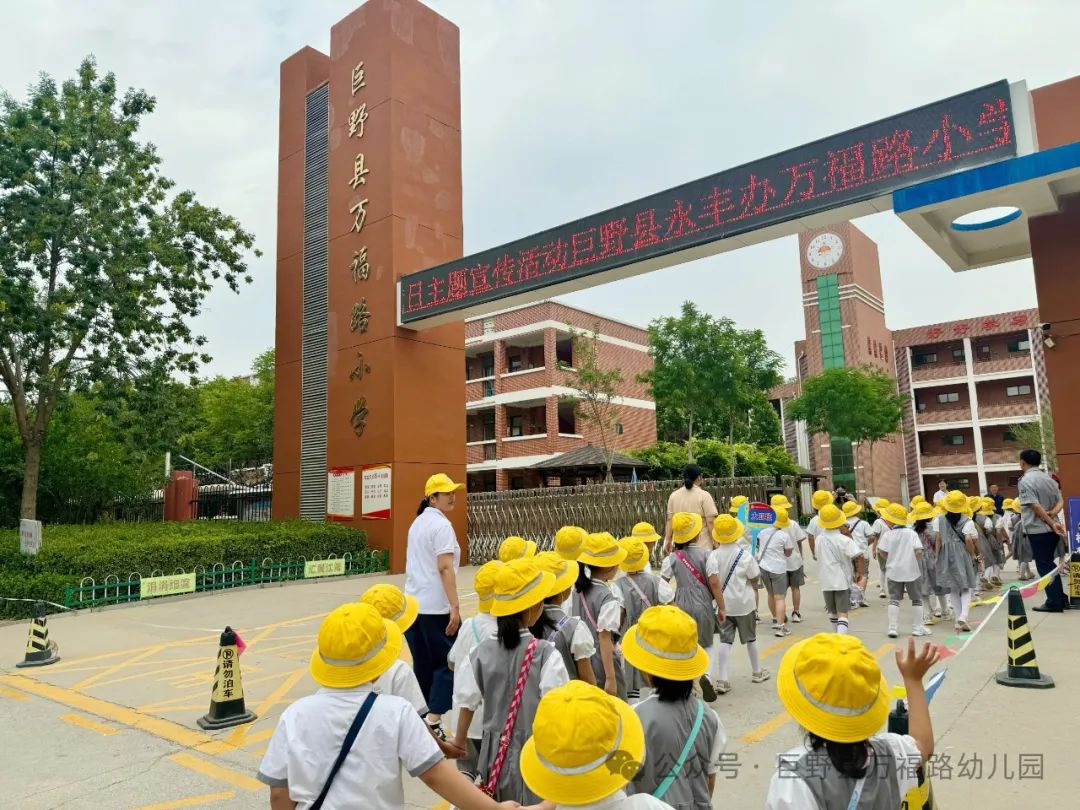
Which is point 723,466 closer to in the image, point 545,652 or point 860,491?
point 860,491

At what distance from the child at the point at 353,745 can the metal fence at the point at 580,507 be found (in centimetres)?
1284

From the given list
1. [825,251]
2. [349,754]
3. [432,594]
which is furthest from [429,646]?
[825,251]

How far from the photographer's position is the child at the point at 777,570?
860 cm

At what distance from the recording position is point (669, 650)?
2615 millimetres

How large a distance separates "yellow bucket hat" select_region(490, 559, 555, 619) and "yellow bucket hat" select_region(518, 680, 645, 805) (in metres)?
1.22

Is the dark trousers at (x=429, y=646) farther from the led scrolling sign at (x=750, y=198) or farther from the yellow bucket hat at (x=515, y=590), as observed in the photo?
the led scrolling sign at (x=750, y=198)

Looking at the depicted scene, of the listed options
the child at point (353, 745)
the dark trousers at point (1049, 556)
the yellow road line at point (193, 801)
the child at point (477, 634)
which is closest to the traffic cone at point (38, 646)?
the yellow road line at point (193, 801)

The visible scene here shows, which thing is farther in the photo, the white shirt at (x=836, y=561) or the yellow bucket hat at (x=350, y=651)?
the white shirt at (x=836, y=561)

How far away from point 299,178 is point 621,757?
19043 mm

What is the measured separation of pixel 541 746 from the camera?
1.93m

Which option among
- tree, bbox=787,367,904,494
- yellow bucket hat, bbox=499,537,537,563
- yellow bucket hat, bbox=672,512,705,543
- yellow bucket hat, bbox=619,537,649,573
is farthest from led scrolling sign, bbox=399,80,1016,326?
tree, bbox=787,367,904,494

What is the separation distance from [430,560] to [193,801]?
195 cm

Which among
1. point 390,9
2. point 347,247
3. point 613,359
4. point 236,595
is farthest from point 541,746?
point 613,359

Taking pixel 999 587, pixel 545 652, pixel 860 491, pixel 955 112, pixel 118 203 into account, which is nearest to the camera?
pixel 545 652
